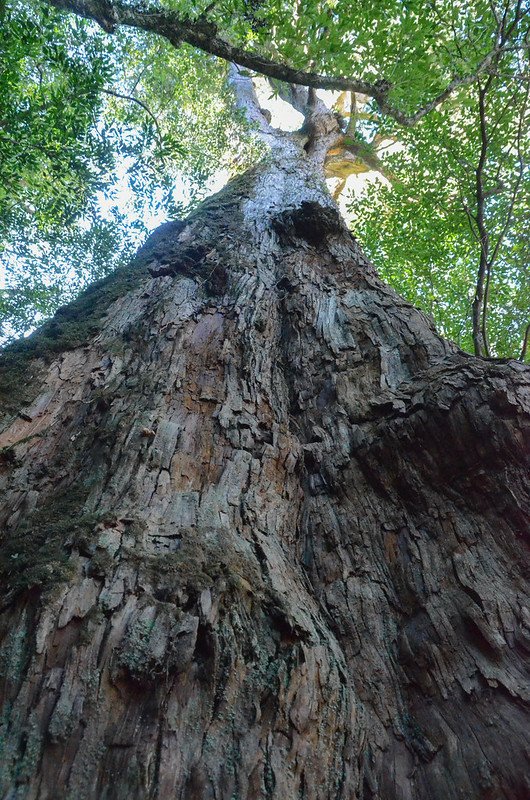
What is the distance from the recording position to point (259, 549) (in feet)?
8.14

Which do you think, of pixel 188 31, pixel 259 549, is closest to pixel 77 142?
pixel 188 31

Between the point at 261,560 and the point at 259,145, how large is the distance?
29.4ft

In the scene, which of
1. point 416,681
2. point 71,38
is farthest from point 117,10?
point 416,681

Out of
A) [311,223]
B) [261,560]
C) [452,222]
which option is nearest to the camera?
[261,560]

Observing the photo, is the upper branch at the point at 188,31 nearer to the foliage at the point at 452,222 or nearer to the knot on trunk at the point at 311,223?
the knot on trunk at the point at 311,223

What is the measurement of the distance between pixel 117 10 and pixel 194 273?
3023 millimetres

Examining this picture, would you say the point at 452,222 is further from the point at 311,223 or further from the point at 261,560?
the point at 261,560

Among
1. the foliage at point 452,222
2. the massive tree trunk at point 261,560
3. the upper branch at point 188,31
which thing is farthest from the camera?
the foliage at point 452,222

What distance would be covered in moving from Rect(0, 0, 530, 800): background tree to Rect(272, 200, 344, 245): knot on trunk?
3.56 feet

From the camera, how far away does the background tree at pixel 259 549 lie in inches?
69.1

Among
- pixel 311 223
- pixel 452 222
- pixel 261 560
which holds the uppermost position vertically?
pixel 452 222

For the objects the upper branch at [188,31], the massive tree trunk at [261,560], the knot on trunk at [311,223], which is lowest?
the massive tree trunk at [261,560]

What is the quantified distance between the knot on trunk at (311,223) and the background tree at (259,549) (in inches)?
42.8

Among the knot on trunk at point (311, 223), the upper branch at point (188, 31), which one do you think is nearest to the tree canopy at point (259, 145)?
the upper branch at point (188, 31)
